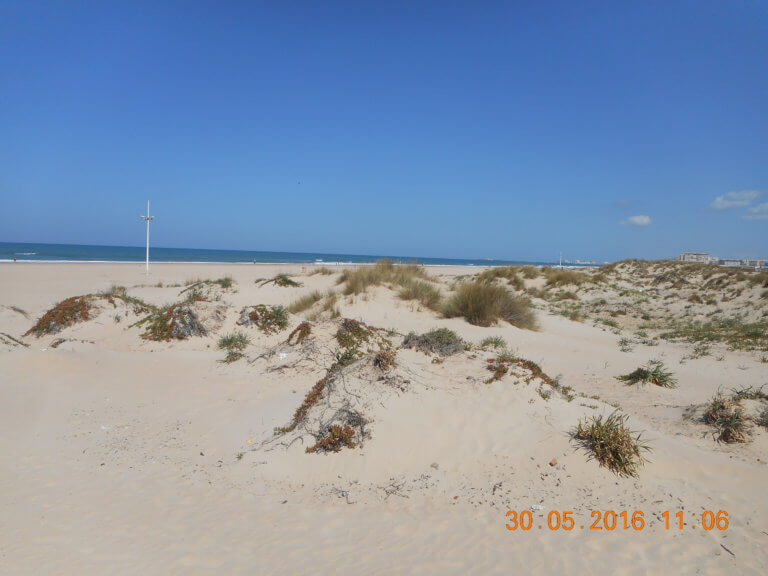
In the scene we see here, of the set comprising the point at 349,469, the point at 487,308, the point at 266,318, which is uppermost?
the point at 487,308

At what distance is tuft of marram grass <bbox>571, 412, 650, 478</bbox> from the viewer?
4355mm

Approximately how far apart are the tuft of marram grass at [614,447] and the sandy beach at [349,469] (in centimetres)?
8

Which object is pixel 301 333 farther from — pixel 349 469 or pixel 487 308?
pixel 487 308

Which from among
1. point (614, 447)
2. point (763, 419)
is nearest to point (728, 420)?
point (763, 419)

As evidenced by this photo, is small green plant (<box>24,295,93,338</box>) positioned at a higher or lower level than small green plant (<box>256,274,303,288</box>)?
lower

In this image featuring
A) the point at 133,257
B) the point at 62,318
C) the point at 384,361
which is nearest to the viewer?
the point at 384,361

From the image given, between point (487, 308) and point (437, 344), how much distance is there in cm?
611

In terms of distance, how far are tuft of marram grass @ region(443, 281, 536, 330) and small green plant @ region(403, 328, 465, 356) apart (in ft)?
A: 18.4

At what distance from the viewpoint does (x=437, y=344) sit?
7.26 metres

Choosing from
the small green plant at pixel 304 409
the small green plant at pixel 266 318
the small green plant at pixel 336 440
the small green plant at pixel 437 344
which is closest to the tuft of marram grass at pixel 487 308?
the small green plant at pixel 266 318

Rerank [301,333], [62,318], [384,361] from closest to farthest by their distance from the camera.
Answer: [384,361]
[301,333]
[62,318]

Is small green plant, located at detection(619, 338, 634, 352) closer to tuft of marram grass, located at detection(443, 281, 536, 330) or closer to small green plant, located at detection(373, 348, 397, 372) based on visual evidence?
tuft of marram grass, located at detection(443, 281, 536, 330)

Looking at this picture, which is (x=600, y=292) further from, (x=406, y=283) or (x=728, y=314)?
(x=406, y=283)

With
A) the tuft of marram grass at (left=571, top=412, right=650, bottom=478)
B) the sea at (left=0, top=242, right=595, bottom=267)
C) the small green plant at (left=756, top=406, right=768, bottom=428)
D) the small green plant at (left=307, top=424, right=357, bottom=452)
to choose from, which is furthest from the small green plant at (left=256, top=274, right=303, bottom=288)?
the small green plant at (left=756, top=406, right=768, bottom=428)
